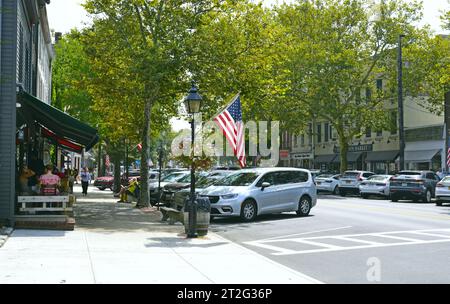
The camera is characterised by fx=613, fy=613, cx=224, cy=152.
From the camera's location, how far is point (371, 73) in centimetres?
5122

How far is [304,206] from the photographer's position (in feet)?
71.5

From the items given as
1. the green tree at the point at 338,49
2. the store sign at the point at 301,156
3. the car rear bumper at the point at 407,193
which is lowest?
the car rear bumper at the point at 407,193

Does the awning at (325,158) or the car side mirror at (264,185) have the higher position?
the awning at (325,158)

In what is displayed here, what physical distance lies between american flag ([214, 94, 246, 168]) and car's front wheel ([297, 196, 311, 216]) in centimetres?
301

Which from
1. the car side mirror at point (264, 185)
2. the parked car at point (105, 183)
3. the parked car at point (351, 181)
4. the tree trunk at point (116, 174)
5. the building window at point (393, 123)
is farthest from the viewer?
the building window at point (393, 123)

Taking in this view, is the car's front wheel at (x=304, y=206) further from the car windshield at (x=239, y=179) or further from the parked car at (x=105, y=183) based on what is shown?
the parked car at (x=105, y=183)

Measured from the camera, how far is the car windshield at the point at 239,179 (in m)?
20.4

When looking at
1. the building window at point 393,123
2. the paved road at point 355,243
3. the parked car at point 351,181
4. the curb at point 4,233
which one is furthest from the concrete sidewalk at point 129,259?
the building window at point 393,123

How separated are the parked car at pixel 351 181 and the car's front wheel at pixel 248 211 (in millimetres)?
20463

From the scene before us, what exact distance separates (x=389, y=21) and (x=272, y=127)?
14991 mm

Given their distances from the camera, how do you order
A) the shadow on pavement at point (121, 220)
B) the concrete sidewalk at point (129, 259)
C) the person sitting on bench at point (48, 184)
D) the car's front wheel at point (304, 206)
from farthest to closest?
1. the car's front wheel at point (304, 206)
2. the shadow on pavement at point (121, 220)
3. the person sitting on bench at point (48, 184)
4. the concrete sidewalk at point (129, 259)

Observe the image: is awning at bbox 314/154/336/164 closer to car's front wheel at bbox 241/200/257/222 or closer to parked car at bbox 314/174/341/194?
parked car at bbox 314/174/341/194

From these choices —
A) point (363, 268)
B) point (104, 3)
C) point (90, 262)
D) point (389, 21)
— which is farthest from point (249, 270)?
point (389, 21)
